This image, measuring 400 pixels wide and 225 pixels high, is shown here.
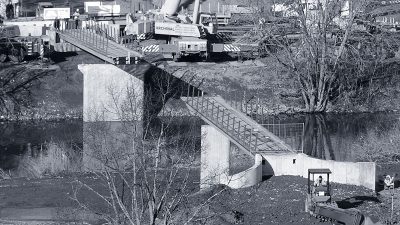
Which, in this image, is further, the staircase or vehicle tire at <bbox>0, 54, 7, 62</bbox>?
vehicle tire at <bbox>0, 54, 7, 62</bbox>

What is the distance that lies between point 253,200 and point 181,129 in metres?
22.0

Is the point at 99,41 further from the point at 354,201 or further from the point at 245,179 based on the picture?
the point at 354,201

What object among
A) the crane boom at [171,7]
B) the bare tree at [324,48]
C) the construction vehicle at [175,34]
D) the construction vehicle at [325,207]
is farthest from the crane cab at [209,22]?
the construction vehicle at [325,207]

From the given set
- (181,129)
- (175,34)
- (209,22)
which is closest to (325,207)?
(181,129)

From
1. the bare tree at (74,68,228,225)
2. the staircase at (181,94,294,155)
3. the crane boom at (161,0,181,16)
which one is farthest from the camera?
the crane boom at (161,0,181,16)

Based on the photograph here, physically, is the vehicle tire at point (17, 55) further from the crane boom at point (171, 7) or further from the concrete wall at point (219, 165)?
the concrete wall at point (219, 165)

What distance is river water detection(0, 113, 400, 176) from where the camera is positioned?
59.2 m

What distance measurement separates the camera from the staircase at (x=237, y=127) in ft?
167

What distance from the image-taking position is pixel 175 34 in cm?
8131

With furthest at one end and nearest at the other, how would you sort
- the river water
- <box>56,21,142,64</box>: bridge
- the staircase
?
<box>56,21,142,64</box>: bridge < the river water < the staircase

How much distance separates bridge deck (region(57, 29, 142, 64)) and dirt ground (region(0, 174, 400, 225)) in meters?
21.3

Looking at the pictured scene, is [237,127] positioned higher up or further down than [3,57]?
further down

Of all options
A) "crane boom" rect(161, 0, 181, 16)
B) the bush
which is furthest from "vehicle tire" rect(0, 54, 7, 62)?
the bush

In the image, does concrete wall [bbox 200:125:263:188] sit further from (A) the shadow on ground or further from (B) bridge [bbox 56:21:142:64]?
(B) bridge [bbox 56:21:142:64]
